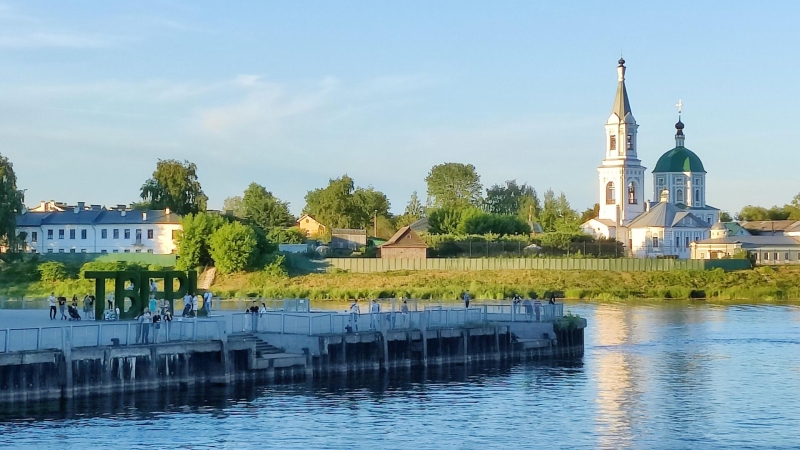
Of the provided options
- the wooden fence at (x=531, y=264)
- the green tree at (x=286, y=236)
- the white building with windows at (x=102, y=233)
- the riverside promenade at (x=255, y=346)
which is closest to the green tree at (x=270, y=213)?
the green tree at (x=286, y=236)

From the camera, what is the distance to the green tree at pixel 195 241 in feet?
422

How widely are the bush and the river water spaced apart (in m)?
74.2

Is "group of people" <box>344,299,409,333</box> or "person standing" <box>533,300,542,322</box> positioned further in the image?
"person standing" <box>533,300,542,322</box>

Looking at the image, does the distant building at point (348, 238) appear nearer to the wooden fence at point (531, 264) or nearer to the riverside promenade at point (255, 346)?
the wooden fence at point (531, 264)

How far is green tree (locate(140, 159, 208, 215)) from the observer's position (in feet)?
547

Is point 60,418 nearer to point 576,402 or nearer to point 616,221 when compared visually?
point 576,402

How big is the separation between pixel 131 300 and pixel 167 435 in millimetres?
19941

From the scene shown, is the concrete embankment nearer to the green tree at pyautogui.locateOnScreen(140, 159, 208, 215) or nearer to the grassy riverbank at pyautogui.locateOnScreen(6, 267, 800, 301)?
the grassy riverbank at pyautogui.locateOnScreen(6, 267, 800, 301)

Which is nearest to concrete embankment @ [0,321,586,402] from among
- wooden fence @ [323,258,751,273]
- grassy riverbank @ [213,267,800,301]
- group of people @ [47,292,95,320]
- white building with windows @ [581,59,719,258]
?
group of people @ [47,292,95,320]

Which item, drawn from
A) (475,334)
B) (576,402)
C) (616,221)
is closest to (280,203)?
(616,221)

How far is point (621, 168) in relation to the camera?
186 meters

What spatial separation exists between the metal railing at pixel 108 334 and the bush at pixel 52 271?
3109 inches

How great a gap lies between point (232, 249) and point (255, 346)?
258 ft

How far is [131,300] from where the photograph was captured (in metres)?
57.7
